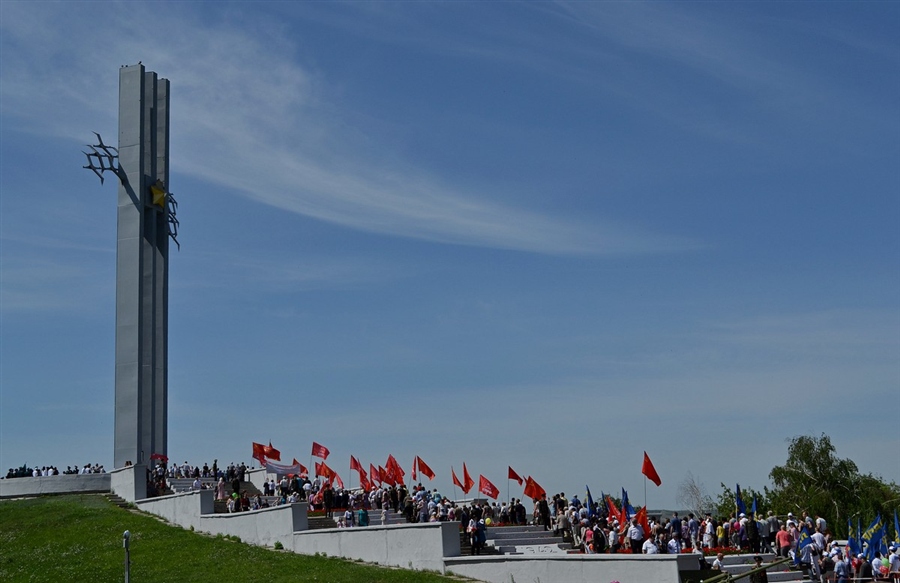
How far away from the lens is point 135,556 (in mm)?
36969

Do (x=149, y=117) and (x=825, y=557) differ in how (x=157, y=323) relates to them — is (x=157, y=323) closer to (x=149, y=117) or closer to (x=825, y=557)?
(x=149, y=117)

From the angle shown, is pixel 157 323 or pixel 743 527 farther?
pixel 157 323

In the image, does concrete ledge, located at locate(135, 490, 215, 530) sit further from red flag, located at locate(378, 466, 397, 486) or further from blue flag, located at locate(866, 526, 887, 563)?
blue flag, located at locate(866, 526, 887, 563)

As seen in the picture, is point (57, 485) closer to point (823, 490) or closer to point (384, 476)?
point (384, 476)

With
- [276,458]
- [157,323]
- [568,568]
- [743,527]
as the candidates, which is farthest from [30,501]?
[743,527]

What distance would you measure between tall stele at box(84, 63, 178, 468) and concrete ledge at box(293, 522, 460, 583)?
21376 mm

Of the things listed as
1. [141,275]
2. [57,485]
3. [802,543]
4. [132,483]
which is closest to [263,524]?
[132,483]

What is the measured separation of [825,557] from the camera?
3256 cm

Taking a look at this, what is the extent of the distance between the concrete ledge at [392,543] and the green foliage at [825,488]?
1772 inches

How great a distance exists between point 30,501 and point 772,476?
50.2 m

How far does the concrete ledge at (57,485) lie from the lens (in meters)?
50.5

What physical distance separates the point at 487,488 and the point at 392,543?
10.7 metres

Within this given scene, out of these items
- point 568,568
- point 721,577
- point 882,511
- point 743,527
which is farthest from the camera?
point 882,511

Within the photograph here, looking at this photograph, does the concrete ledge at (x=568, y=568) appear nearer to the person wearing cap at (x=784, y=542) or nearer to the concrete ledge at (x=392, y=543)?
the concrete ledge at (x=392, y=543)
